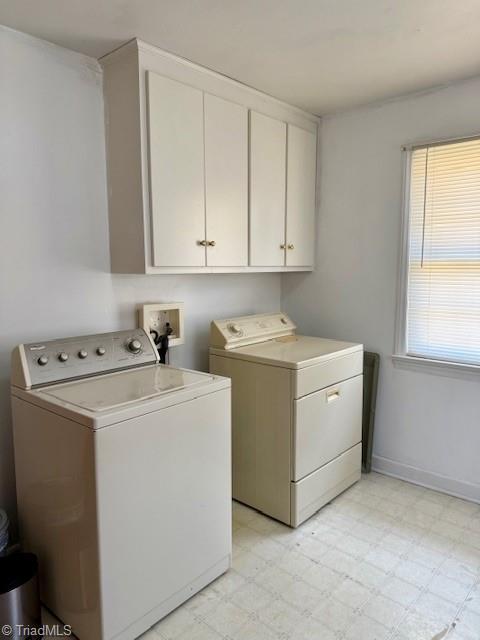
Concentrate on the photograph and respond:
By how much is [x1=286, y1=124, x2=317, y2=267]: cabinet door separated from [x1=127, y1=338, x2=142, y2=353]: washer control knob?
1.16m

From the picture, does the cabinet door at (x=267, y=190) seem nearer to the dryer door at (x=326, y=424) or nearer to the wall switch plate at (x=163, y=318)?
the wall switch plate at (x=163, y=318)

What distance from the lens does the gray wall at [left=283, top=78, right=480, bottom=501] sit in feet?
8.09

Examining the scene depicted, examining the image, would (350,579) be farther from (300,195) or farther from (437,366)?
(300,195)

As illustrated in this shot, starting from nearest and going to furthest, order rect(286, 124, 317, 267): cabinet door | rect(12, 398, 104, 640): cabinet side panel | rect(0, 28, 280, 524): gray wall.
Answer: rect(12, 398, 104, 640): cabinet side panel, rect(0, 28, 280, 524): gray wall, rect(286, 124, 317, 267): cabinet door

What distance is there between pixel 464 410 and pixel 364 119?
6.01ft

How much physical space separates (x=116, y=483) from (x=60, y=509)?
0.95 feet

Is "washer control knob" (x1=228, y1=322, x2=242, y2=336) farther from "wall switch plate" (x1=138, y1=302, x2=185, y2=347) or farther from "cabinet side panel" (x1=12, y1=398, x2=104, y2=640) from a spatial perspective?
"cabinet side panel" (x1=12, y1=398, x2=104, y2=640)

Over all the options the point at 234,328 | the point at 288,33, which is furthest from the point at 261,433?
the point at 288,33

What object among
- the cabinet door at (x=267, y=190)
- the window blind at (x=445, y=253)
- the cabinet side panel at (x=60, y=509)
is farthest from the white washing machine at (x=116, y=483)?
the window blind at (x=445, y=253)

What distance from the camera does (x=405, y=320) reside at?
2.65 metres

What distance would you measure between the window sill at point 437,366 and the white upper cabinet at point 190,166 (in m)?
0.97

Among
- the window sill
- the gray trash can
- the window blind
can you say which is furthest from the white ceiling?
the gray trash can

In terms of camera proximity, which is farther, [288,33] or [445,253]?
[445,253]

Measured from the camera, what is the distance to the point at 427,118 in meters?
2.46
